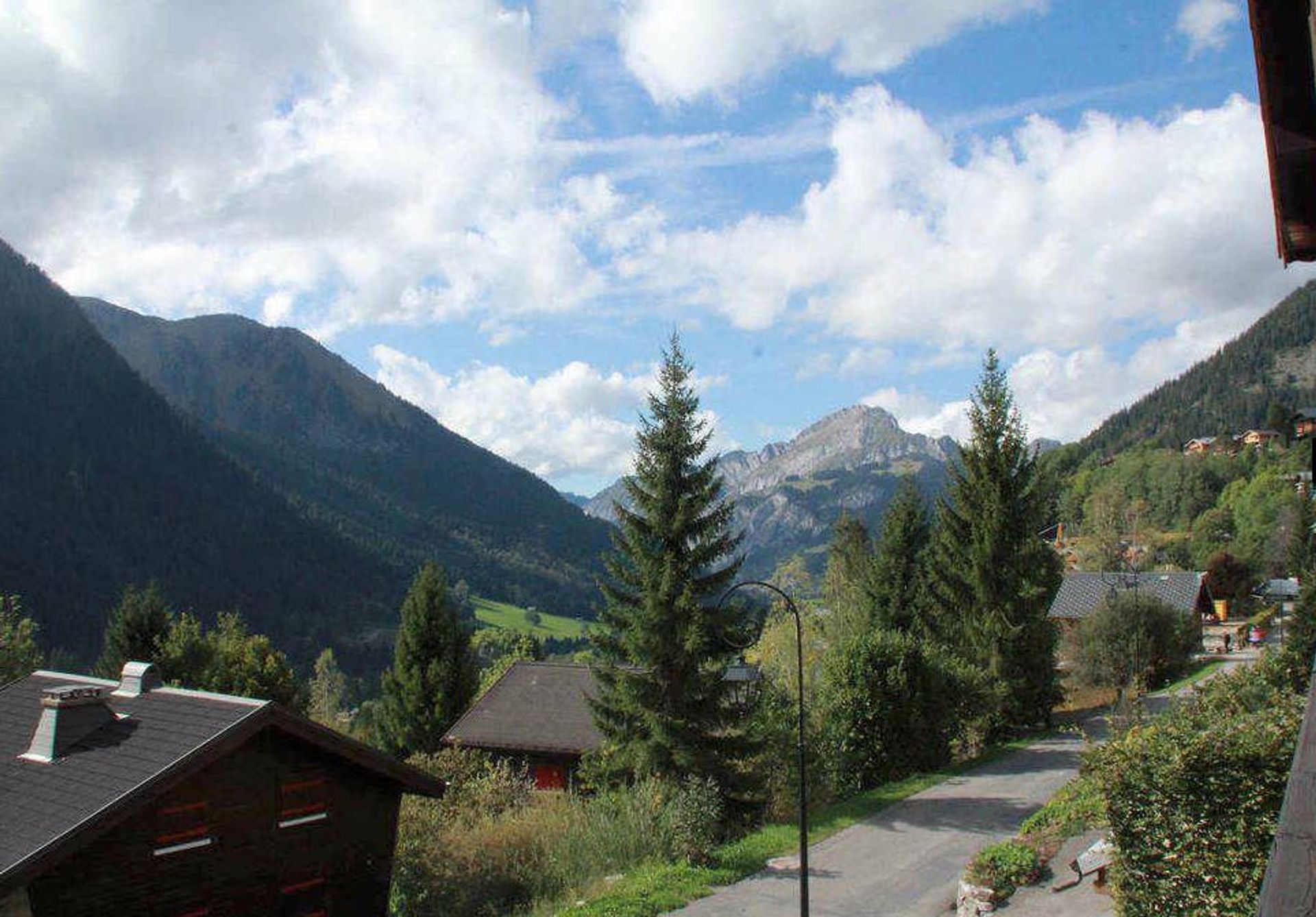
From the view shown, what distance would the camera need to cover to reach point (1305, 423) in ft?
17.8

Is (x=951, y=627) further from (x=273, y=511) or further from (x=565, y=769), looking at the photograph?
(x=273, y=511)

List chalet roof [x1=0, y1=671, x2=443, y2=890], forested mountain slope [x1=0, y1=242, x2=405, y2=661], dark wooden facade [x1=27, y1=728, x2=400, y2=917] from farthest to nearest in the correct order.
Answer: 1. forested mountain slope [x1=0, y1=242, x2=405, y2=661]
2. dark wooden facade [x1=27, y1=728, x2=400, y2=917]
3. chalet roof [x1=0, y1=671, x2=443, y2=890]

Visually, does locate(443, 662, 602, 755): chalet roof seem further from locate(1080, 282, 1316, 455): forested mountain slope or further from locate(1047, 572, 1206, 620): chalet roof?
locate(1080, 282, 1316, 455): forested mountain slope

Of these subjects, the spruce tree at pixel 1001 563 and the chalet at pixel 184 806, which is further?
the spruce tree at pixel 1001 563

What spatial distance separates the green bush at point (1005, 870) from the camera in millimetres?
15133

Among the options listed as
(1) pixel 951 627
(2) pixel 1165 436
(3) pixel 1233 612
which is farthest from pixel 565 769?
(2) pixel 1165 436

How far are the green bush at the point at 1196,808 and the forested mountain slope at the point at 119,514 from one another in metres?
121

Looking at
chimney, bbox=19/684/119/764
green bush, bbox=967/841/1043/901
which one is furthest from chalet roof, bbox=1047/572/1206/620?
chimney, bbox=19/684/119/764

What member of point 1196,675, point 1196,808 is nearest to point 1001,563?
point 1196,675

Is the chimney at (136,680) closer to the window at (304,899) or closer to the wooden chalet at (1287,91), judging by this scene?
the window at (304,899)

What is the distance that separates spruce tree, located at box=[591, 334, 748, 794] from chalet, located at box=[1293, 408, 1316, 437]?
18237mm

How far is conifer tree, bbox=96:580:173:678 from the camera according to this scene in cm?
3816

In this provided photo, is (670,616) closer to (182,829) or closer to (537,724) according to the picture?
(182,829)

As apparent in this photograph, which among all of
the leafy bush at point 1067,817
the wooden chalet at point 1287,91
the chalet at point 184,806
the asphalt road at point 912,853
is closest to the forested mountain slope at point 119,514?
the chalet at point 184,806
